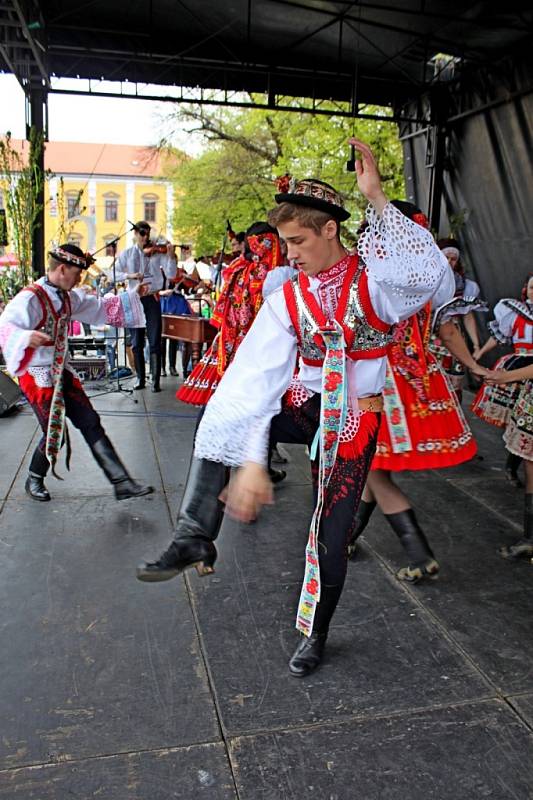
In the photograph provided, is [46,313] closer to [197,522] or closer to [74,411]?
[74,411]

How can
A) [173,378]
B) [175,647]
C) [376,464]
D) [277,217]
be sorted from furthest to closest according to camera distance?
[173,378]
[376,464]
[175,647]
[277,217]

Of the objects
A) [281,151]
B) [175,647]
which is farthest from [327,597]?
[281,151]

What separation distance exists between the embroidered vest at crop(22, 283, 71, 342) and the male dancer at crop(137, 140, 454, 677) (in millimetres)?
2370

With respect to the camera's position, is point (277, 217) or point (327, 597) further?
point (327, 597)

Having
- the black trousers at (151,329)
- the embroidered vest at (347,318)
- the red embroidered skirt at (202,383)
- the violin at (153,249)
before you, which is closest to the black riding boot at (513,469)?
the red embroidered skirt at (202,383)

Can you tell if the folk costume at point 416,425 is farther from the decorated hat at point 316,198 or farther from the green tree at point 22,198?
the green tree at point 22,198

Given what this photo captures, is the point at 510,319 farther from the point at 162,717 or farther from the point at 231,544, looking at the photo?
the point at 162,717

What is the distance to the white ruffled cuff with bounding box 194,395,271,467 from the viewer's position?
7.25 ft

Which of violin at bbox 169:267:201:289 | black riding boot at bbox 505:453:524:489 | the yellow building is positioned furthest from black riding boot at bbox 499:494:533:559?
the yellow building

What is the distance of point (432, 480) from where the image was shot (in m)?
5.21

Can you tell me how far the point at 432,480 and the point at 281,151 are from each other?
21315 millimetres

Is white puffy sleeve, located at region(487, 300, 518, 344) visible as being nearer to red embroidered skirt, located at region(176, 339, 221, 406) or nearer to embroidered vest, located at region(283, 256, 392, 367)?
red embroidered skirt, located at region(176, 339, 221, 406)

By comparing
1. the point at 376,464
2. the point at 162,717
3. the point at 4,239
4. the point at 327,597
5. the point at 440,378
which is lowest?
the point at 162,717

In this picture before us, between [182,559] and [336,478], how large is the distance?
64 centimetres
